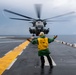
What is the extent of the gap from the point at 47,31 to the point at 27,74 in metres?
34.5

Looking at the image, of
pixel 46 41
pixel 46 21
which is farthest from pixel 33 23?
Answer: pixel 46 41

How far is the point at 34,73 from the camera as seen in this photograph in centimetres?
1156

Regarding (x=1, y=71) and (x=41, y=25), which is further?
(x=41, y=25)

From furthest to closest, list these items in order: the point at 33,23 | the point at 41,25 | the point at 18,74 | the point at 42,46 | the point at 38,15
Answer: the point at 38,15, the point at 33,23, the point at 41,25, the point at 42,46, the point at 18,74

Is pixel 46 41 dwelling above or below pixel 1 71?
above

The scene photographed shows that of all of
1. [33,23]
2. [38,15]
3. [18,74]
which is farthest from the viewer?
[38,15]

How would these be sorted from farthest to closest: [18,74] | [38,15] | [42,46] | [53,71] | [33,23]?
[38,15] < [33,23] < [42,46] < [53,71] < [18,74]

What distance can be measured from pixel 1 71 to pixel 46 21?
36928 mm

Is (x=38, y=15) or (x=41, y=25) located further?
(x=38, y=15)

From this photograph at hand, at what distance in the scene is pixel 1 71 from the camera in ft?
39.6

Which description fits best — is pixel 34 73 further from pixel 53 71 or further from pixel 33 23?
pixel 33 23

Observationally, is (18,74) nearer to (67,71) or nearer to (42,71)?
(42,71)

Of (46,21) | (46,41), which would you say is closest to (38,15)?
(46,21)

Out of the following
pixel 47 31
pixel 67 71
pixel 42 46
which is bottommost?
pixel 47 31
